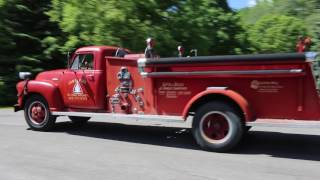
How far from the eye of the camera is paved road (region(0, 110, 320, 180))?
308 inches

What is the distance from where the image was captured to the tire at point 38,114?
12.1 m

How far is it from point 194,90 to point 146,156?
1.51 m

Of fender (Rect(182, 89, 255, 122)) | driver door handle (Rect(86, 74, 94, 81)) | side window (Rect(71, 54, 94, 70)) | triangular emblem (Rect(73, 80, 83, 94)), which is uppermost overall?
side window (Rect(71, 54, 94, 70))

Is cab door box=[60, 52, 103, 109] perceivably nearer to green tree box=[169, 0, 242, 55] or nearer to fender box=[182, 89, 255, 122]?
fender box=[182, 89, 255, 122]

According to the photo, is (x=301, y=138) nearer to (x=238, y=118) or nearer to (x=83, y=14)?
(x=238, y=118)

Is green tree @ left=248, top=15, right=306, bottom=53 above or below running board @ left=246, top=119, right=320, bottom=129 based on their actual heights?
above

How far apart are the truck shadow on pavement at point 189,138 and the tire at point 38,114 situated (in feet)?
1.03

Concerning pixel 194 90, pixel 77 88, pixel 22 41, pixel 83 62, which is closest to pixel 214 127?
pixel 194 90

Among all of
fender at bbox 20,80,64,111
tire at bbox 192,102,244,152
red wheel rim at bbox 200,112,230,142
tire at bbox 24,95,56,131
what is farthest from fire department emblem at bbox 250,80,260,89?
tire at bbox 24,95,56,131

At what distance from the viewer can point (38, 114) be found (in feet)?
40.2

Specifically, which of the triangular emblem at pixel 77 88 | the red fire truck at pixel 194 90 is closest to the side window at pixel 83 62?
the red fire truck at pixel 194 90

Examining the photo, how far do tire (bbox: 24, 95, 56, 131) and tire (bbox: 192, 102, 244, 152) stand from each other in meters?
3.89

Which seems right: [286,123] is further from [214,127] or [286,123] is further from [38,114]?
[38,114]

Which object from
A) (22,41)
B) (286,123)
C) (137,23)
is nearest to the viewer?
(286,123)
